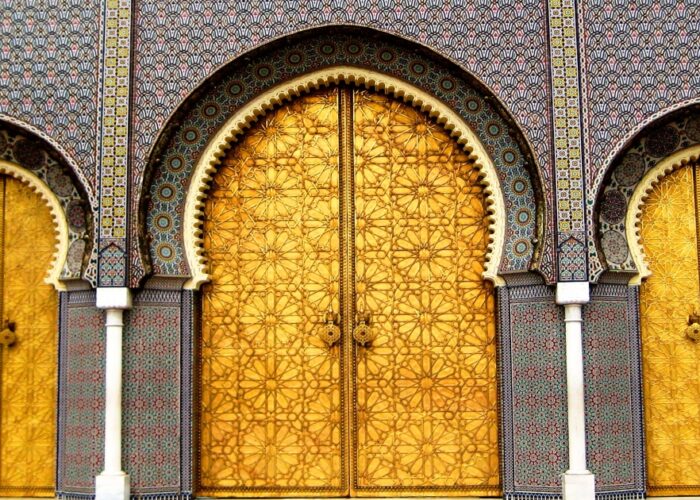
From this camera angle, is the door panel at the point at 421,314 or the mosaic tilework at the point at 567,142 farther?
the door panel at the point at 421,314

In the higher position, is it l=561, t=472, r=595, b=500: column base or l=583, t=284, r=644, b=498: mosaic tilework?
l=583, t=284, r=644, b=498: mosaic tilework

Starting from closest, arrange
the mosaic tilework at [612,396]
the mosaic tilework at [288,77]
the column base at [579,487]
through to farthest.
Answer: the column base at [579,487] < the mosaic tilework at [612,396] < the mosaic tilework at [288,77]

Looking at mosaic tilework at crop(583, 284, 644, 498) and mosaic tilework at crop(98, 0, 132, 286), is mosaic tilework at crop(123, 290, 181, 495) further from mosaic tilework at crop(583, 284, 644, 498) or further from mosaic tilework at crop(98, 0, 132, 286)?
mosaic tilework at crop(583, 284, 644, 498)

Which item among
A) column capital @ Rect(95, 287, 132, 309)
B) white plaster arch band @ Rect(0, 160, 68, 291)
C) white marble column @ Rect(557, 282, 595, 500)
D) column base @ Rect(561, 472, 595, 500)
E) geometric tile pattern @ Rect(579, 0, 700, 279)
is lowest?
column base @ Rect(561, 472, 595, 500)

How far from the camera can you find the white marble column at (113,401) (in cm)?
527

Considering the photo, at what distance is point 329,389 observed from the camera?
5.59m

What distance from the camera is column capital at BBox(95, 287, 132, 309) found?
531 centimetres

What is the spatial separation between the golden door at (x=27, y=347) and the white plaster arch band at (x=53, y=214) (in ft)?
0.23

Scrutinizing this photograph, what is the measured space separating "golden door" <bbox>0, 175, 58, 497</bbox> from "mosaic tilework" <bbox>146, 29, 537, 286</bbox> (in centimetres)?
78

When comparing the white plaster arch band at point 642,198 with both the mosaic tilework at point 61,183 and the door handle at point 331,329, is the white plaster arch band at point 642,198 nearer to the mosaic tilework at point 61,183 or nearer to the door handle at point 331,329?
the door handle at point 331,329

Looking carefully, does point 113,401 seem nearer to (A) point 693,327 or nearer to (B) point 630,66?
(A) point 693,327

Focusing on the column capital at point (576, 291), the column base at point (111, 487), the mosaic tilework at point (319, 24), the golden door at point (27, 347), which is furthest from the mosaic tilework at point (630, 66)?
the golden door at point (27, 347)

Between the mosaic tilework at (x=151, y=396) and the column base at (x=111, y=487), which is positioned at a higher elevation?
the mosaic tilework at (x=151, y=396)

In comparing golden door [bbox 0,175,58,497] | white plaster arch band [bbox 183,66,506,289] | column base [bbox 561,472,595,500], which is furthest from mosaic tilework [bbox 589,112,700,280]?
golden door [bbox 0,175,58,497]
